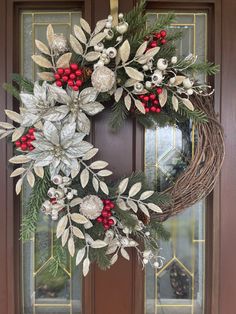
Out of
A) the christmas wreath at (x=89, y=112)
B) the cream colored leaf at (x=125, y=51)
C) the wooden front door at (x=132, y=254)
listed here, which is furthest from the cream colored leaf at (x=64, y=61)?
the wooden front door at (x=132, y=254)

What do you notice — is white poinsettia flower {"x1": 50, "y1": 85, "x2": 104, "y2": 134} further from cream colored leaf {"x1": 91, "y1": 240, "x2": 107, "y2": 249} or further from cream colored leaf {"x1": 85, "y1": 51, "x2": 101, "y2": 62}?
cream colored leaf {"x1": 91, "y1": 240, "x2": 107, "y2": 249}

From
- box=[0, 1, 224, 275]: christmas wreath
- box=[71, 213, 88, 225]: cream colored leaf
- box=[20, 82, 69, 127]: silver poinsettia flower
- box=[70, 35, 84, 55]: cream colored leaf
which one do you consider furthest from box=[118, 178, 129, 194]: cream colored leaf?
box=[70, 35, 84, 55]: cream colored leaf

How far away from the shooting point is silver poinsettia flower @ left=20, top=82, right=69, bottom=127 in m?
0.72

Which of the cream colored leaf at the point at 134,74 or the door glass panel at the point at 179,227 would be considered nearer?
the cream colored leaf at the point at 134,74

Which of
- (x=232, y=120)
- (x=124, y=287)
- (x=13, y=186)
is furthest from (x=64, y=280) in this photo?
(x=232, y=120)

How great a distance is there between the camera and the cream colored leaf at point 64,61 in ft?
2.33

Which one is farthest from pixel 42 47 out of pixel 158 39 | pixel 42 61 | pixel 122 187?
pixel 122 187

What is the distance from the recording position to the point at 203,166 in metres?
0.83

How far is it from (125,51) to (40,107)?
0.23m

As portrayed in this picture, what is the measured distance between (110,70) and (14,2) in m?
0.42

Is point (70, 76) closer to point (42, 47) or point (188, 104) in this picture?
point (42, 47)

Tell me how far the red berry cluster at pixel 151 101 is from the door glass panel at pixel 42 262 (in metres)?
0.35

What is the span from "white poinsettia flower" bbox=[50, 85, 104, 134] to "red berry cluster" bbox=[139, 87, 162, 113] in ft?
0.34

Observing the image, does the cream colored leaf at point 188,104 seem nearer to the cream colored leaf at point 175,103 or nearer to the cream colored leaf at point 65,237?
the cream colored leaf at point 175,103
